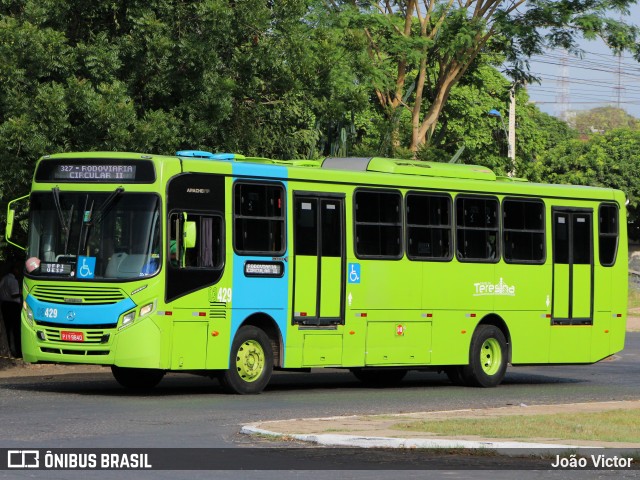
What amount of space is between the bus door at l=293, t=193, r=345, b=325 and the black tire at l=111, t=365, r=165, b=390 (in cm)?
218

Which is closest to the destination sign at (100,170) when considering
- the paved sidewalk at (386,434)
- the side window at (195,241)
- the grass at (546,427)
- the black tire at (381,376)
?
the side window at (195,241)

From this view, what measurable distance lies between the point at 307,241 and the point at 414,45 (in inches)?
507

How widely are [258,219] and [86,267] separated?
255 cm

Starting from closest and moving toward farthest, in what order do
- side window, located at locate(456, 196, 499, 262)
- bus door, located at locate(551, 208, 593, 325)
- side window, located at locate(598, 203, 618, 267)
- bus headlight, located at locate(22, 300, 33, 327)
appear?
bus headlight, located at locate(22, 300, 33, 327), side window, located at locate(456, 196, 499, 262), bus door, located at locate(551, 208, 593, 325), side window, located at locate(598, 203, 618, 267)

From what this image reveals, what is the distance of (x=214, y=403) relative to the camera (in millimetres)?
18500

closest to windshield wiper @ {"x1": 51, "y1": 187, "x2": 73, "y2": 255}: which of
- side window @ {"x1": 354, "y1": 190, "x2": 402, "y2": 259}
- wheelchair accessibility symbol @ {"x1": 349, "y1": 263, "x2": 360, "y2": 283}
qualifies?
wheelchair accessibility symbol @ {"x1": 349, "y1": 263, "x2": 360, "y2": 283}

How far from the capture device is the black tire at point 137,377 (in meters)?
20.7

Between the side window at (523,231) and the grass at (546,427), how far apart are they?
299 inches

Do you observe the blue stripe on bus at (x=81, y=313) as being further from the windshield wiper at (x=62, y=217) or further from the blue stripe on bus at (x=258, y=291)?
the blue stripe on bus at (x=258, y=291)

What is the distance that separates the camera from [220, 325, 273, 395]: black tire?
1984 centimetres

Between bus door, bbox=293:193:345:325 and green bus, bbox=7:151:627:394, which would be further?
bus door, bbox=293:193:345:325

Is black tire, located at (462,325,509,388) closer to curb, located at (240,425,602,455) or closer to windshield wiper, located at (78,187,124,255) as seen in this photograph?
windshield wiper, located at (78,187,124,255)

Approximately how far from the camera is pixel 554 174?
7994cm

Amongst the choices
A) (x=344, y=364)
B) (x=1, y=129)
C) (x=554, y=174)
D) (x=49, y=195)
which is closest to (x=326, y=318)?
(x=344, y=364)
